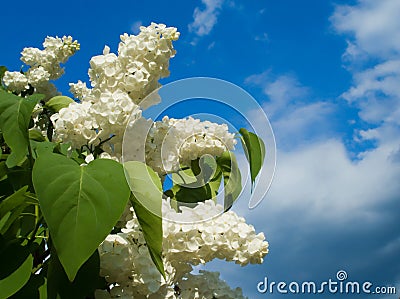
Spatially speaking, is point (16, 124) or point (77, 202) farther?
point (16, 124)

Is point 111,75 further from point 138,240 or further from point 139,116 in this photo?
point 138,240

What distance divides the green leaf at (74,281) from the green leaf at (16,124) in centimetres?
32

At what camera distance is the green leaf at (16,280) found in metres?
1.16

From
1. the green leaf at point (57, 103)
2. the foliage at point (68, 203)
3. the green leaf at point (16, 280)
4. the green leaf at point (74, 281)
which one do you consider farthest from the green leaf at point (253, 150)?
the green leaf at point (57, 103)

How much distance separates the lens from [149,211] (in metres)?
1.21

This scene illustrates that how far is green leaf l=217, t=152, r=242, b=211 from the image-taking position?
175 cm

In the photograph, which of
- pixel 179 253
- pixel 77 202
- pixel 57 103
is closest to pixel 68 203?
pixel 77 202

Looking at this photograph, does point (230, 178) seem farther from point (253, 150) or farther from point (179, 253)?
point (179, 253)

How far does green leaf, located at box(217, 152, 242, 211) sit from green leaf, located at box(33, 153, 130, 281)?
0.66 meters

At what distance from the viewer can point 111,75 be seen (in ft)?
5.11

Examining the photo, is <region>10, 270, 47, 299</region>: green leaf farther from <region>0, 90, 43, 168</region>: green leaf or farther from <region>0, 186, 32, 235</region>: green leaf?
<region>0, 90, 43, 168</region>: green leaf

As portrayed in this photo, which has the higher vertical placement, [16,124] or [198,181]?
[198,181]

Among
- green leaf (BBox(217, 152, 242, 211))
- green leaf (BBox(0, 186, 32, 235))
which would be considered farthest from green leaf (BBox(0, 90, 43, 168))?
green leaf (BBox(217, 152, 242, 211))

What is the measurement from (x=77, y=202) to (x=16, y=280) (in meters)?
0.29
